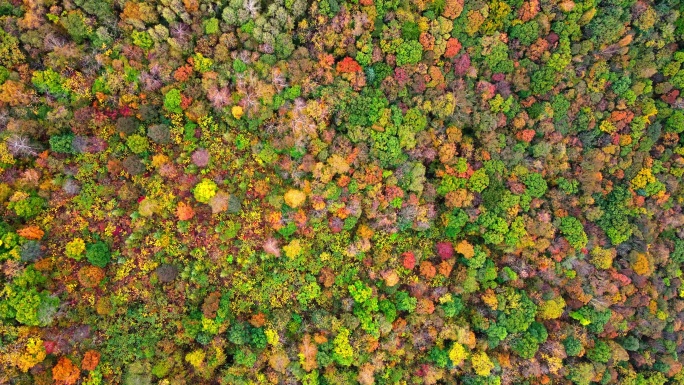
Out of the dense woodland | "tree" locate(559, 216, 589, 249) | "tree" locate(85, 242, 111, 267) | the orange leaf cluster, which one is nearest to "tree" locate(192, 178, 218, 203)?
the dense woodland

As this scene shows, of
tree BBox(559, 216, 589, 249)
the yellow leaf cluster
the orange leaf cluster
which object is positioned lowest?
the orange leaf cluster

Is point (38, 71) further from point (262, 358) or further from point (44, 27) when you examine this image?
point (262, 358)

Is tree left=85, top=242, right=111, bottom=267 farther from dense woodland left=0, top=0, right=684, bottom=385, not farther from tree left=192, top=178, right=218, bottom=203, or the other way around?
tree left=192, top=178, right=218, bottom=203

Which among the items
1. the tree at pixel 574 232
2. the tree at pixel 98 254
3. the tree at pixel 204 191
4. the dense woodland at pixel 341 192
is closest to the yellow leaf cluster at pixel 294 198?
the dense woodland at pixel 341 192

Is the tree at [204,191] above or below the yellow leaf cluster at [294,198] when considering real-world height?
below

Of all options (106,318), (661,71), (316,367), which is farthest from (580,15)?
(106,318)

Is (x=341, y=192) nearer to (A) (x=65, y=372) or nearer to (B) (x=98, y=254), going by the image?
(B) (x=98, y=254)

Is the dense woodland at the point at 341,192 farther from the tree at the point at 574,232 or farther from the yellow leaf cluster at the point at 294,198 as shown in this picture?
the tree at the point at 574,232

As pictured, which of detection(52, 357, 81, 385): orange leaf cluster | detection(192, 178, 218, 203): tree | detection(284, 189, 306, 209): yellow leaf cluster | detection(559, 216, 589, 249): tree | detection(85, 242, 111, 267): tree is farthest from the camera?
detection(559, 216, 589, 249): tree
